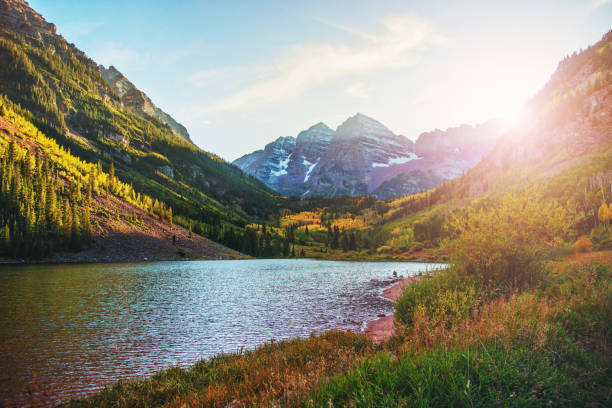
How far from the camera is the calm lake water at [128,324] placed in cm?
1709

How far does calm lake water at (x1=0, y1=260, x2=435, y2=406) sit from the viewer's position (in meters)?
17.1

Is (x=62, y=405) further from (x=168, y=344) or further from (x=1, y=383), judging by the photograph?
(x=168, y=344)

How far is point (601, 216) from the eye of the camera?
9131cm

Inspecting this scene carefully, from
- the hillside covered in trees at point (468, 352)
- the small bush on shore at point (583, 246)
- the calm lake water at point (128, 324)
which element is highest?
the hillside covered in trees at point (468, 352)

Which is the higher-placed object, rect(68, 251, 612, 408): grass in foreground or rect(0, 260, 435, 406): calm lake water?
rect(68, 251, 612, 408): grass in foreground

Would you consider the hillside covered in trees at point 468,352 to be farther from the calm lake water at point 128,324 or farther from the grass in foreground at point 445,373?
the calm lake water at point 128,324

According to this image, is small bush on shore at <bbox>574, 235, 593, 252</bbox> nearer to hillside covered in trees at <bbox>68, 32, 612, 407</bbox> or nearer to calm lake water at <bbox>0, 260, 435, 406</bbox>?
calm lake water at <bbox>0, 260, 435, 406</bbox>

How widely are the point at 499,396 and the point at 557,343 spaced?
498 centimetres

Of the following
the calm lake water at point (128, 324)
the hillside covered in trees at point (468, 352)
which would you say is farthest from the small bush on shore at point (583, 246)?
the hillside covered in trees at point (468, 352)

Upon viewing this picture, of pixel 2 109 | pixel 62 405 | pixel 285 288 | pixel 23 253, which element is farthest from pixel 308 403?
pixel 2 109

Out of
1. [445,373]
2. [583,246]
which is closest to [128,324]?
[445,373]

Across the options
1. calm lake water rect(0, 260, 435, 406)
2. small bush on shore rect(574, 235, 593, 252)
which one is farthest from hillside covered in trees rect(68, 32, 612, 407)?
small bush on shore rect(574, 235, 593, 252)

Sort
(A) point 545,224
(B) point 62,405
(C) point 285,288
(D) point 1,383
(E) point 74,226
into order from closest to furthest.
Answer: (B) point 62,405 → (D) point 1,383 → (A) point 545,224 → (C) point 285,288 → (E) point 74,226

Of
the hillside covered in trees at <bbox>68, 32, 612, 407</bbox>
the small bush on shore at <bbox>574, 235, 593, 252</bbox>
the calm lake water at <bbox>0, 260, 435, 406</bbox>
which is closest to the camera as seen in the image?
the hillside covered in trees at <bbox>68, 32, 612, 407</bbox>
